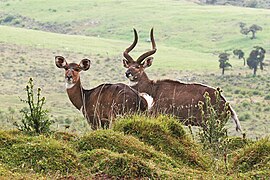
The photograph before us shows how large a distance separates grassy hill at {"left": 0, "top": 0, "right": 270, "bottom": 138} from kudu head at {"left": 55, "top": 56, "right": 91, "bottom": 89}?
53.1 feet

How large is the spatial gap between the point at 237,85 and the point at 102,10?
57.1 m

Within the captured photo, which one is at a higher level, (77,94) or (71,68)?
(71,68)

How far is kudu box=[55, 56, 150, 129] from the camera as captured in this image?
473 inches

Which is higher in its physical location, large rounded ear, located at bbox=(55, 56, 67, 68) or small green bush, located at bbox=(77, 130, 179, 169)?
large rounded ear, located at bbox=(55, 56, 67, 68)

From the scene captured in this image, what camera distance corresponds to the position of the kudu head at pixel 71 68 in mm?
13051

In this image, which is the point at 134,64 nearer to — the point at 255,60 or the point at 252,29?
the point at 255,60

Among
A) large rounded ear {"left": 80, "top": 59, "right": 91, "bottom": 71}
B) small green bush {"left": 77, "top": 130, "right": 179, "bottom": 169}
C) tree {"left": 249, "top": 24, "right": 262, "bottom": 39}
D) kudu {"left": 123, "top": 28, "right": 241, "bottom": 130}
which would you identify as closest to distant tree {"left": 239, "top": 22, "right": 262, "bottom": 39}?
tree {"left": 249, "top": 24, "right": 262, "bottom": 39}

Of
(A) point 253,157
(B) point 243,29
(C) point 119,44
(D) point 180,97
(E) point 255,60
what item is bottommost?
(C) point 119,44

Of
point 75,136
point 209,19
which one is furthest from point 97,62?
point 75,136

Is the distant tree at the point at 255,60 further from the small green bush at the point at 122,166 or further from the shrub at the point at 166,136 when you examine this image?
the small green bush at the point at 122,166

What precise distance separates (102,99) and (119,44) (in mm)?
73850

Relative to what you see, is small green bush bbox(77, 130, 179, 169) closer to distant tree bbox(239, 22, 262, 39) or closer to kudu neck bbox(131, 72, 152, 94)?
kudu neck bbox(131, 72, 152, 94)

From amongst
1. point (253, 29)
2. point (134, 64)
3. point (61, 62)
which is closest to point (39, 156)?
point (61, 62)

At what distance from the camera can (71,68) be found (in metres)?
13.1
